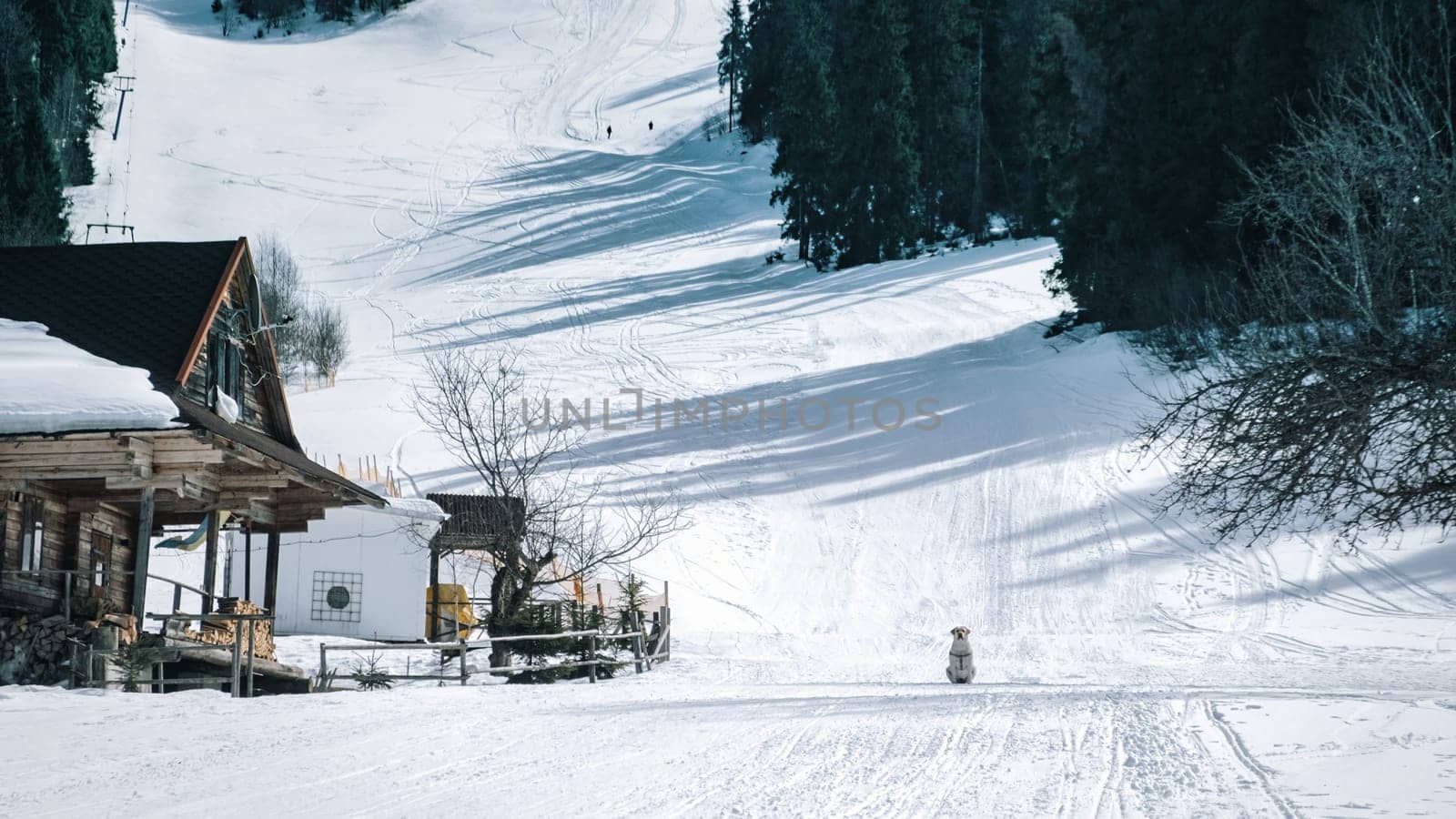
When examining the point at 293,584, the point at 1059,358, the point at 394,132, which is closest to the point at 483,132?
the point at 394,132

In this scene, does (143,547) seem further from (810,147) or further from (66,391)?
(810,147)

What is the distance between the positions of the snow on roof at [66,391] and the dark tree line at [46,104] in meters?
26.9

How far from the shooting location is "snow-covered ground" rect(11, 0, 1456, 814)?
32.8ft

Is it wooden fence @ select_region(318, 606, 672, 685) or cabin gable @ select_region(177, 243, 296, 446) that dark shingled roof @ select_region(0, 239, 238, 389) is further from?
wooden fence @ select_region(318, 606, 672, 685)

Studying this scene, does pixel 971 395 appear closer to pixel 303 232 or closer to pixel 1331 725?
pixel 1331 725

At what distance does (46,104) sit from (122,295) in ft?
171

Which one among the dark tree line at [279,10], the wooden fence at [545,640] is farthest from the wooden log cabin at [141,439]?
the dark tree line at [279,10]

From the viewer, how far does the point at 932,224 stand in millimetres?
71688

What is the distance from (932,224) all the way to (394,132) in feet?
129

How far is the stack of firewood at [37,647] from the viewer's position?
15.9m

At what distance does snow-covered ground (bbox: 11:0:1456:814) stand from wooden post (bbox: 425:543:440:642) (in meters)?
4.99

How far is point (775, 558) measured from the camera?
31.3 metres

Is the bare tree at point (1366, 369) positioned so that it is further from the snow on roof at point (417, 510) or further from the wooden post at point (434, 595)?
the wooden post at point (434, 595)

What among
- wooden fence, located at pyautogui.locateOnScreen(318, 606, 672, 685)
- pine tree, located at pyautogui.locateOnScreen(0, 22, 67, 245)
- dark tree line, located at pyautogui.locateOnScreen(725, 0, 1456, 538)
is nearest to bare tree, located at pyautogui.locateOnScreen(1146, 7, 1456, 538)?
dark tree line, located at pyautogui.locateOnScreen(725, 0, 1456, 538)
